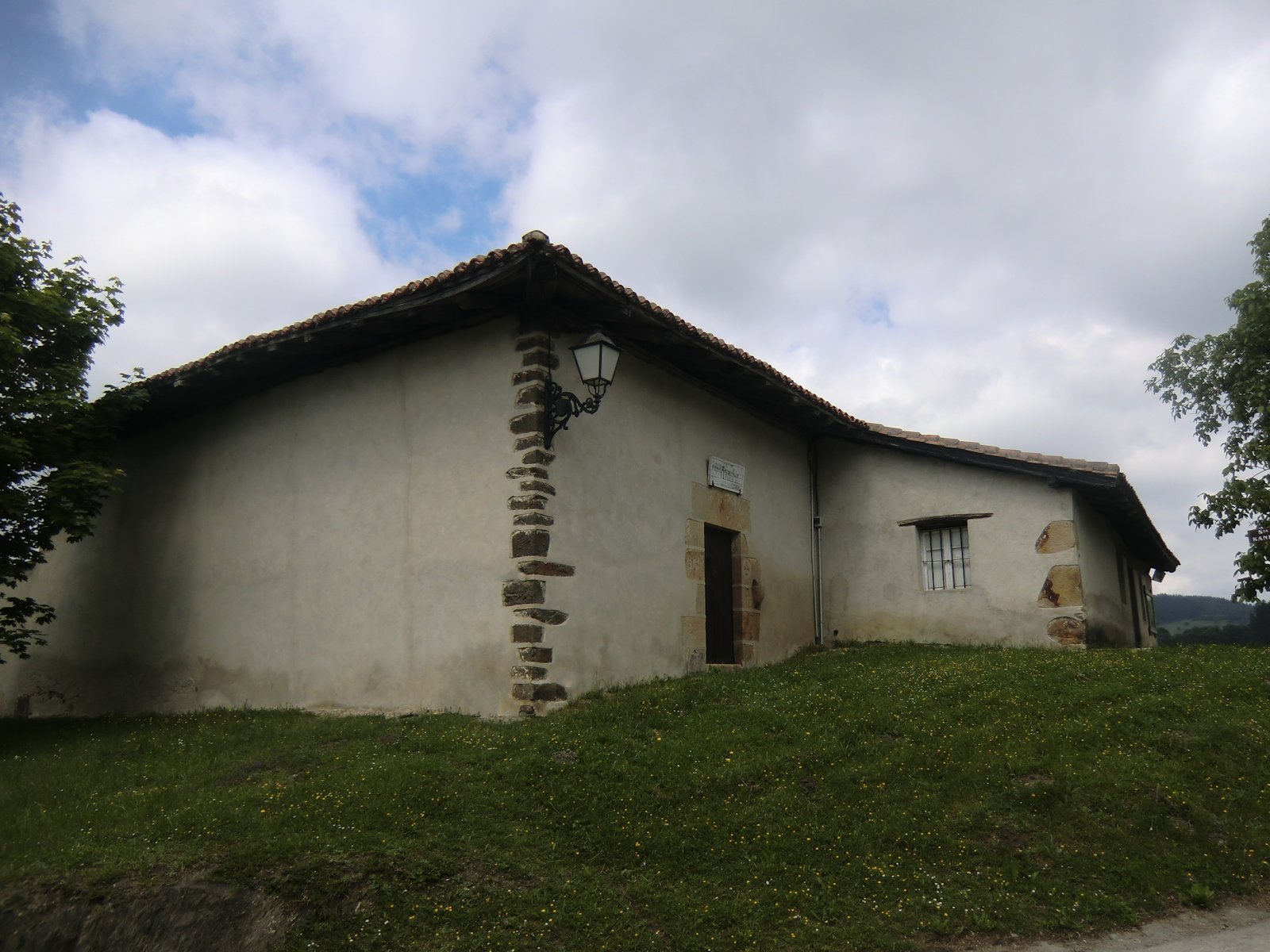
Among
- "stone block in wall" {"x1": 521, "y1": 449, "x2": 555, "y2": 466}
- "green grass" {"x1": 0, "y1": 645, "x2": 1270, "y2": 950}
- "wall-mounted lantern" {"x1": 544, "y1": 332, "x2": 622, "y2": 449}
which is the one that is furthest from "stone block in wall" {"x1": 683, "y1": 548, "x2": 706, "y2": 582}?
"stone block in wall" {"x1": 521, "y1": 449, "x2": 555, "y2": 466}

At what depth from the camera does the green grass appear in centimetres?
491

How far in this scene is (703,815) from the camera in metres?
5.94

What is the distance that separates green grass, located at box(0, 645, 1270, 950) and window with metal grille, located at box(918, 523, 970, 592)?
3.84 metres

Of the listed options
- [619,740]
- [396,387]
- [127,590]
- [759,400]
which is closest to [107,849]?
[619,740]

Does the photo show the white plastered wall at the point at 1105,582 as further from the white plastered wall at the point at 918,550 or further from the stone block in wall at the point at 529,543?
the stone block in wall at the point at 529,543

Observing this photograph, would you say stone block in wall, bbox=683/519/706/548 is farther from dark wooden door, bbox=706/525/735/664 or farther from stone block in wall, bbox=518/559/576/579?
stone block in wall, bbox=518/559/576/579

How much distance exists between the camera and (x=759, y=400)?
1181 cm

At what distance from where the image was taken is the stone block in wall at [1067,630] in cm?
1113

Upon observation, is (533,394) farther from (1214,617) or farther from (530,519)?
(1214,617)

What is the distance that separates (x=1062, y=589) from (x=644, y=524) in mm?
5437

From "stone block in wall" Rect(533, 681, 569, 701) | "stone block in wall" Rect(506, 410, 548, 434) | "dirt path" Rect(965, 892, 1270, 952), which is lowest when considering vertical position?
"dirt path" Rect(965, 892, 1270, 952)

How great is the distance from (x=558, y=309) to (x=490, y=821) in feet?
15.3

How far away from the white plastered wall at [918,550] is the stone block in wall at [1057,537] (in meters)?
0.04

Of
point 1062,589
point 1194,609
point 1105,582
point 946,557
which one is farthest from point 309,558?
point 1194,609
